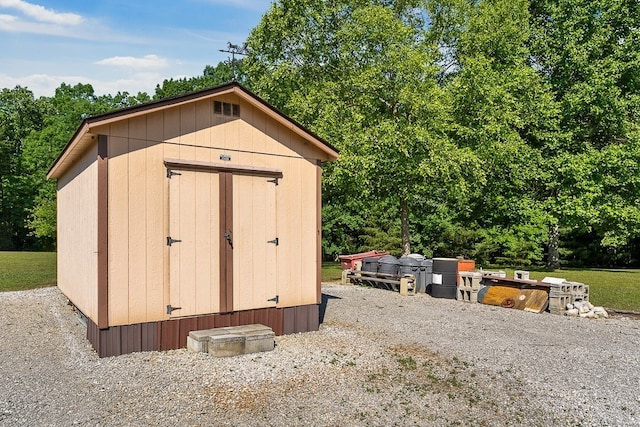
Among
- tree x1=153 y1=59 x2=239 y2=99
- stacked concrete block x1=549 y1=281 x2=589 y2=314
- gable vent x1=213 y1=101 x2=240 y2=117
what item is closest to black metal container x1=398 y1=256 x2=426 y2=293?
stacked concrete block x1=549 y1=281 x2=589 y2=314

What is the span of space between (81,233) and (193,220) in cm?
224

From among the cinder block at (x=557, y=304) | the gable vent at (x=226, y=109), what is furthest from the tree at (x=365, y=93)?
the gable vent at (x=226, y=109)

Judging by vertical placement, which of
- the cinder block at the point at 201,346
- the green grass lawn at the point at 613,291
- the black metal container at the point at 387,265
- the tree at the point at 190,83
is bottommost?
the green grass lawn at the point at 613,291

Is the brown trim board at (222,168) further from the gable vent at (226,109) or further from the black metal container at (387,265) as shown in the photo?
the black metal container at (387,265)

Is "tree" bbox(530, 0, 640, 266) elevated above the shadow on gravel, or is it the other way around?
"tree" bbox(530, 0, 640, 266)

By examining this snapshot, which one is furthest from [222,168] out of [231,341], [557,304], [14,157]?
[14,157]

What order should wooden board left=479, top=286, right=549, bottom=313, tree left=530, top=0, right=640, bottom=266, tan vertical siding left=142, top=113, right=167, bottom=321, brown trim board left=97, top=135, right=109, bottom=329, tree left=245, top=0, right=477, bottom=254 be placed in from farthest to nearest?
tree left=530, top=0, right=640, bottom=266 → tree left=245, top=0, right=477, bottom=254 → wooden board left=479, top=286, right=549, bottom=313 → tan vertical siding left=142, top=113, right=167, bottom=321 → brown trim board left=97, top=135, right=109, bottom=329

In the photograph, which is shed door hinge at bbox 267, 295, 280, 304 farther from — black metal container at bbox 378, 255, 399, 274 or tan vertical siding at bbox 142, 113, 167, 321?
black metal container at bbox 378, 255, 399, 274

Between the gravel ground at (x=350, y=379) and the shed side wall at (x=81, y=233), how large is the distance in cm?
76

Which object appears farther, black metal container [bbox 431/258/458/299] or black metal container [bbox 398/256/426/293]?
black metal container [bbox 398/256/426/293]

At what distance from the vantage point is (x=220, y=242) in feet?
24.8

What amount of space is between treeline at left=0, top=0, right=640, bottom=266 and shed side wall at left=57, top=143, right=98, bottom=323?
828cm

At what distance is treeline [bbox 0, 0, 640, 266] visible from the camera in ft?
54.2

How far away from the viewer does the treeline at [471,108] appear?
1652 cm
